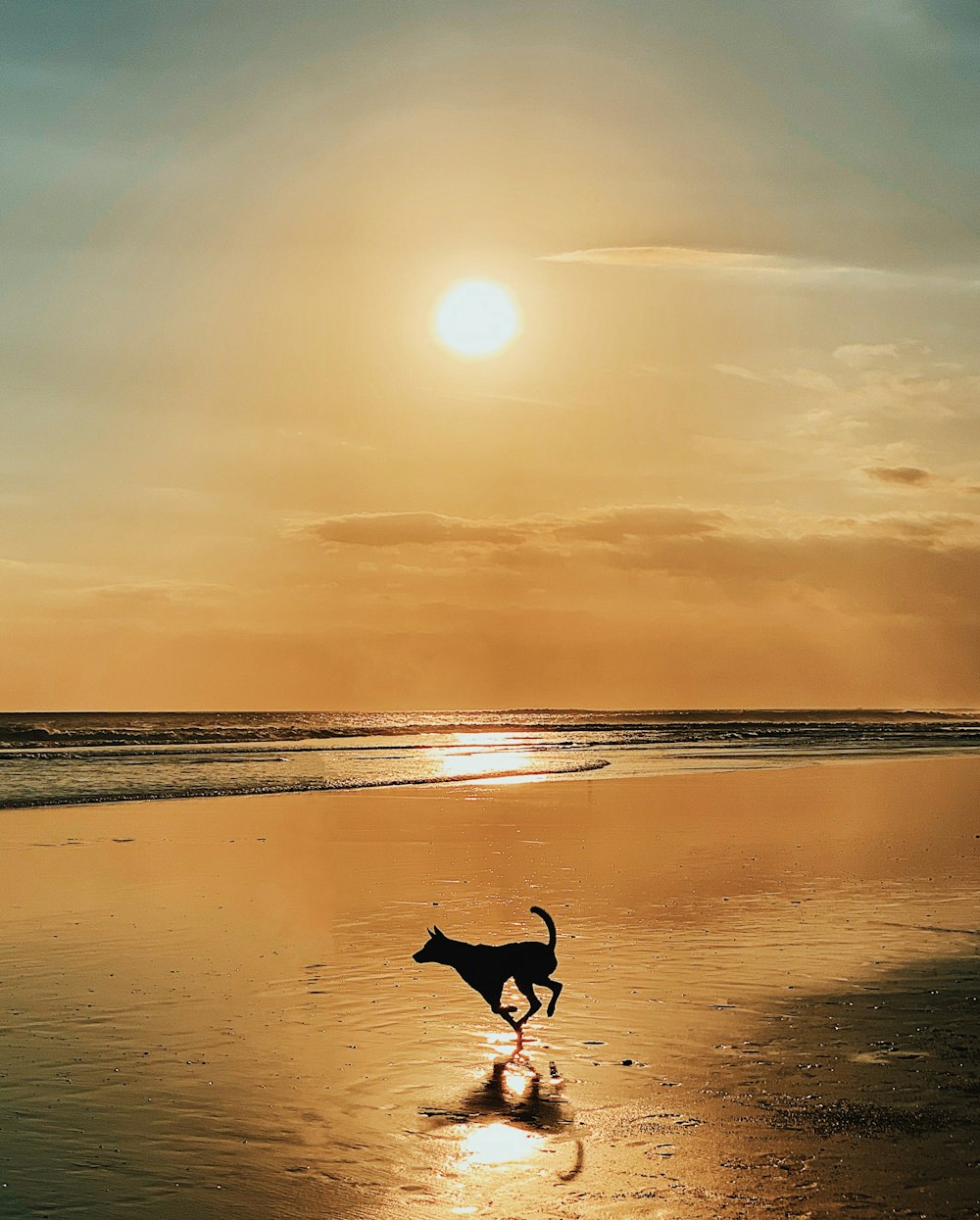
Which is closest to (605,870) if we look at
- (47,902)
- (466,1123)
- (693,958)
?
(693,958)

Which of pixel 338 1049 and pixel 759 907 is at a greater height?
pixel 759 907

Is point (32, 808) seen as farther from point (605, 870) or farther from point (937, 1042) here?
point (937, 1042)

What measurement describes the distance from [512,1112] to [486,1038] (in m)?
1.84

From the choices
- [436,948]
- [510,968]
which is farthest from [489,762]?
[510,968]

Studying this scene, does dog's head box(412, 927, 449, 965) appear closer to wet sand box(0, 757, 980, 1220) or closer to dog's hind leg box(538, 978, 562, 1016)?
wet sand box(0, 757, 980, 1220)

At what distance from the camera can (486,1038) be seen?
10391mm

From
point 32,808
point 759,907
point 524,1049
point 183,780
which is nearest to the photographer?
point 524,1049

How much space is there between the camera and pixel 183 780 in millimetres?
37219

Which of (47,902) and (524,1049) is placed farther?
(47,902)

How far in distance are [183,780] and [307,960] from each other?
24.9 m

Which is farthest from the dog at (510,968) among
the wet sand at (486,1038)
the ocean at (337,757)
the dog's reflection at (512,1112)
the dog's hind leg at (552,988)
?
the ocean at (337,757)

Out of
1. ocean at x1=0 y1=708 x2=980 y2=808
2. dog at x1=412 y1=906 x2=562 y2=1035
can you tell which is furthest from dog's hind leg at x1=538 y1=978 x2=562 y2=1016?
ocean at x1=0 y1=708 x2=980 y2=808

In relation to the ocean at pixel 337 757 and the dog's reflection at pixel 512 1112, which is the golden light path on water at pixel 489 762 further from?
the dog's reflection at pixel 512 1112

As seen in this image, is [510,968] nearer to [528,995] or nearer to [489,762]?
[528,995]
